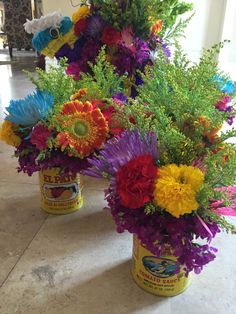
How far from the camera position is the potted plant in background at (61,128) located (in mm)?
752

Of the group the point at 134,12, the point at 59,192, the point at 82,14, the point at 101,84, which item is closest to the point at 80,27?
the point at 82,14

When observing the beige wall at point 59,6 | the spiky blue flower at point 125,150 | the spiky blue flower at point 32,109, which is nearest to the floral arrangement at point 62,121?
the spiky blue flower at point 32,109

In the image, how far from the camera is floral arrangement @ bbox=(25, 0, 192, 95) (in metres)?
1.08

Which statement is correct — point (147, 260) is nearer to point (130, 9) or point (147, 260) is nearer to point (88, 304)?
point (88, 304)

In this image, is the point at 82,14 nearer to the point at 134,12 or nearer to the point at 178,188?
the point at 134,12

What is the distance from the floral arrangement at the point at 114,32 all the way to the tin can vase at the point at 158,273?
64 cm

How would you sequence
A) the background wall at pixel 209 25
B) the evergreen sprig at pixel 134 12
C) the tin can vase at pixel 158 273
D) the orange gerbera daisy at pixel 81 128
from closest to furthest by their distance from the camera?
the tin can vase at pixel 158 273 < the orange gerbera daisy at pixel 81 128 < the evergreen sprig at pixel 134 12 < the background wall at pixel 209 25

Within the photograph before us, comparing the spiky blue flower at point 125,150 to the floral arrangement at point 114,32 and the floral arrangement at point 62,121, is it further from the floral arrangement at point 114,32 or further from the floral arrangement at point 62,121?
the floral arrangement at point 114,32

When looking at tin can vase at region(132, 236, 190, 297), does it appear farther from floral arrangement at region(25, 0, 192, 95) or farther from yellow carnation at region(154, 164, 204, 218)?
floral arrangement at region(25, 0, 192, 95)

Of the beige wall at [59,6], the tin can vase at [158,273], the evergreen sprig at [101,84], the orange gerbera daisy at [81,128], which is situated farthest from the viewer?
the beige wall at [59,6]

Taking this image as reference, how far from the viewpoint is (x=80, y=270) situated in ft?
2.43

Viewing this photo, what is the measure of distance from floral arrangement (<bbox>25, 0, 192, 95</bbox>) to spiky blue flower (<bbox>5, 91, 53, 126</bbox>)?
0.29 meters

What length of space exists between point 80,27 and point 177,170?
30.8 inches

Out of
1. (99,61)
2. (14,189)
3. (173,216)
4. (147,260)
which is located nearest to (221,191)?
(173,216)
